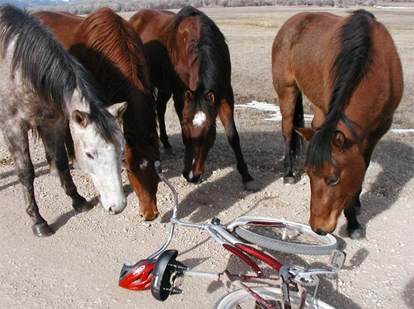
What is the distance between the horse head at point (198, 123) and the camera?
14.2ft

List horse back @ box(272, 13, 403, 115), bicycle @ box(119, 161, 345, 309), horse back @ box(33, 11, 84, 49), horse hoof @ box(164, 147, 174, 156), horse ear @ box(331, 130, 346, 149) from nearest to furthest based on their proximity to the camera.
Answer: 1. bicycle @ box(119, 161, 345, 309)
2. horse ear @ box(331, 130, 346, 149)
3. horse back @ box(272, 13, 403, 115)
4. horse back @ box(33, 11, 84, 49)
5. horse hoof @ box(164, 147, 174, 156)

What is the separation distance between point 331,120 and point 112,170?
1.82 m

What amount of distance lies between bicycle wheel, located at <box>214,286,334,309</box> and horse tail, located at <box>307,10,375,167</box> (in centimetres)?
103

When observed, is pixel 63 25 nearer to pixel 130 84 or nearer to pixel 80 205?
pixel 130 84

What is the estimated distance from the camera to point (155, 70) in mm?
5754

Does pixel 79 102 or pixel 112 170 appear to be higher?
pixel 79 102

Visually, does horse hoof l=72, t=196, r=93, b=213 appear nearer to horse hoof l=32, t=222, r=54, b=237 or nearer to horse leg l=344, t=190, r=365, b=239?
horse hoof l=32, t=222, r=54, b=237

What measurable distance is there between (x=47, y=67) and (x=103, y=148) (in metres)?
1.01

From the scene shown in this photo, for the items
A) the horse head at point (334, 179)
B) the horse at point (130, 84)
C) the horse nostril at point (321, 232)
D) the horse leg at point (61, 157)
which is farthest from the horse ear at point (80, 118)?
the horse nostril at point (321, 232)

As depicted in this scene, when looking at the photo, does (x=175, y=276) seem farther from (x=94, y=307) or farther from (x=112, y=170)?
(x=112, y=170)

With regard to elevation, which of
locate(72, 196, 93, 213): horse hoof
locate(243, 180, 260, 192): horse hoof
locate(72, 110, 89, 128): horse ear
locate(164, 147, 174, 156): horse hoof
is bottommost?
locate(164, 147, 174, 156): horse hoof

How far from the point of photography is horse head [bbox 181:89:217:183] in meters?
4.32

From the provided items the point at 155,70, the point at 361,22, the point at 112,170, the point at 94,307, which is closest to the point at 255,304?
the point at 94,307

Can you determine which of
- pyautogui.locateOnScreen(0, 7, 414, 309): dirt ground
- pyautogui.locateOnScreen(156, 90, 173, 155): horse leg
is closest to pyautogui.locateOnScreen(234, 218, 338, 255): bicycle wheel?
pyautogui.locateOnScreen(0, 7, 414, 309): dirt ground
